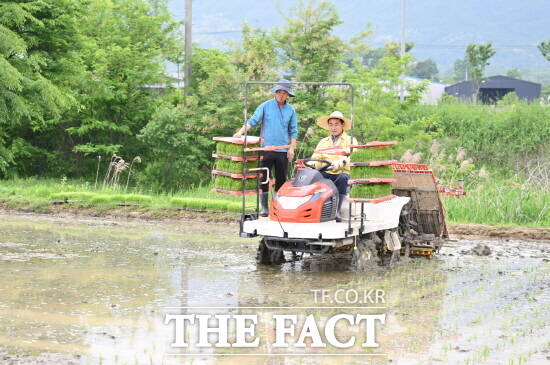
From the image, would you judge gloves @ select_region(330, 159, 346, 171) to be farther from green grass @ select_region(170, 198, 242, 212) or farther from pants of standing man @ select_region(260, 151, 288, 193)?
green grass @ select_region(170, 198, 242, 212)

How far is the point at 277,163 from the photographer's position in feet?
41.3

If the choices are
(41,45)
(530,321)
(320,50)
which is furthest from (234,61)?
(530,321)

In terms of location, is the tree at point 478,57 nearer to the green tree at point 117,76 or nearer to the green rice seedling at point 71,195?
the green tree at point 117,76

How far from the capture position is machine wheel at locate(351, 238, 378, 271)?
1205 centimetres

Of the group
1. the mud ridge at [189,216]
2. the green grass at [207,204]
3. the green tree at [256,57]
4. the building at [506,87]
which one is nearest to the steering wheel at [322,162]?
the mud ridge at [189,216]

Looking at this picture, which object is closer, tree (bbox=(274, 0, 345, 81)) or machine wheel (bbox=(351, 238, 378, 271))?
machine wheel (bbox=(351, 238, 378, 271))

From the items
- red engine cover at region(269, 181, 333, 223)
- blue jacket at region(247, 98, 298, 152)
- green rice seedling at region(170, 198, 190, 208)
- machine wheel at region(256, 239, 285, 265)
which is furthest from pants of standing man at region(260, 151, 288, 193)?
green rice seedling at region(170, 198, 190, 208)

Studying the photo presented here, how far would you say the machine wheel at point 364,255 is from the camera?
12055mm

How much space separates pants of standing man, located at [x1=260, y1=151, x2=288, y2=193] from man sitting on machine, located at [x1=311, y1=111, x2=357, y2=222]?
0.42 m

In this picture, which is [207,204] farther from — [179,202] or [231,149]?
[231,149]

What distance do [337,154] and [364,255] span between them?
139 centimetres

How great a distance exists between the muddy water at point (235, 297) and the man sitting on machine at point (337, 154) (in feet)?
3.63

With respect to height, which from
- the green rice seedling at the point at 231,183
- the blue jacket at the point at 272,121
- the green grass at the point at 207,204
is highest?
the blue jacket at the point at 272,121

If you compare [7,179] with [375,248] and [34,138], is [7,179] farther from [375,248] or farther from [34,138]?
[375,248]
